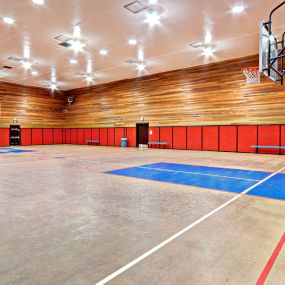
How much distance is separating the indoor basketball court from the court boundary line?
0.5 inches

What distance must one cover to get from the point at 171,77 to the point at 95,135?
975cm

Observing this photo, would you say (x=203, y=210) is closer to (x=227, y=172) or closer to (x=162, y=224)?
(x=162, y=224)

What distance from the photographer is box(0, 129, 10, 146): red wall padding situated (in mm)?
22608

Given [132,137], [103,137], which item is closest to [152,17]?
[132,137]

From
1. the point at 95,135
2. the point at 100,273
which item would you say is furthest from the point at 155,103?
the point at 100,273

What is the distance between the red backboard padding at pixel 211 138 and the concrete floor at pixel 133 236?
11829 mm

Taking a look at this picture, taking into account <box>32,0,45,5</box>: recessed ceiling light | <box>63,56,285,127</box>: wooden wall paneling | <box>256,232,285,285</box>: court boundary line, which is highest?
<box>32,0,45,5</box>: recessed ceiling light

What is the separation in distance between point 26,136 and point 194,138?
1587cm

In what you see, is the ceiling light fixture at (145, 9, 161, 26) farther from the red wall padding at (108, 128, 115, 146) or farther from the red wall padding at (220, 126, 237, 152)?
the red wall padding at (108, 128, 115, 146)

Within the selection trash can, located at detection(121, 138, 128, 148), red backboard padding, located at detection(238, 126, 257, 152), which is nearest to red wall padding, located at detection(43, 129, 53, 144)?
trash can, located at detection(121, 138, 128, 148)

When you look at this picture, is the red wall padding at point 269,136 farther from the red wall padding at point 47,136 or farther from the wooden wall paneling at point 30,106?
the red wall padding at point 47,136

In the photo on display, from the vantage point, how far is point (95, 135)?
2467 centimetres

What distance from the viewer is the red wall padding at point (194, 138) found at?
705 inches

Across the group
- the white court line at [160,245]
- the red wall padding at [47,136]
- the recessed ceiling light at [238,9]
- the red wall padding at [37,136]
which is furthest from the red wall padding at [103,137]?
the white court line at [160,245]
